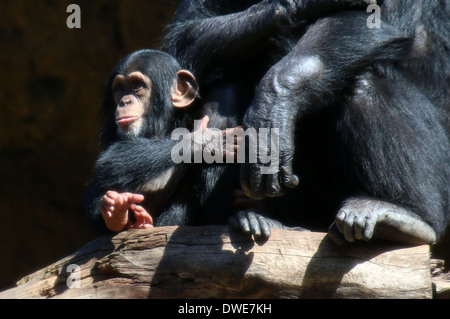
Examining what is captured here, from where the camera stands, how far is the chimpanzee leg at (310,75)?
316cm

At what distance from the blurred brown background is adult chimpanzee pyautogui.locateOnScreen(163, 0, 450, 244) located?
2156 millimetres

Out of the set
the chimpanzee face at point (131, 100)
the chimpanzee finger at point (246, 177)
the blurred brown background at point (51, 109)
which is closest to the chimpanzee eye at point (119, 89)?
the chimpanzee face at point (131, 100)

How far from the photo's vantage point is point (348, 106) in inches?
133

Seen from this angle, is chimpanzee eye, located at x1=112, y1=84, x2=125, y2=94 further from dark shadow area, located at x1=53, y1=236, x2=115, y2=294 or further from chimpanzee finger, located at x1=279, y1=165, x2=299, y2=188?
chimpanzee finger, located at x1=279, y1=165, x2=299, y2=188

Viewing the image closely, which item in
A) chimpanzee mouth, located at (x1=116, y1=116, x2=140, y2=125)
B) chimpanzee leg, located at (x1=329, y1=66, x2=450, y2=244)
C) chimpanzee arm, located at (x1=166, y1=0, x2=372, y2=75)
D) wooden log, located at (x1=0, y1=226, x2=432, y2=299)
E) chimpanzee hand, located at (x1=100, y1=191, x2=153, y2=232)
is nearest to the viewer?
wooden log, located at (x1=0, y1=226, x2=432, y2=299)

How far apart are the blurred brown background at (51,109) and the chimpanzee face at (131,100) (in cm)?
173

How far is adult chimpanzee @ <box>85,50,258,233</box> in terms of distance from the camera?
3.70 meters

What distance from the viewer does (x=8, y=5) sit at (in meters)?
5.73

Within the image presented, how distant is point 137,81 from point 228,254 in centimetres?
130

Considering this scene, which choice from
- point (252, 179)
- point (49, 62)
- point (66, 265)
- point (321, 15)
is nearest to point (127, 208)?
point (66, 265)

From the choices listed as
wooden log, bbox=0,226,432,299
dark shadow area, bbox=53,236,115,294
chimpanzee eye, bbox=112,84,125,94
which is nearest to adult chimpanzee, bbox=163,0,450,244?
wooden log, bbox=0,226,432,299

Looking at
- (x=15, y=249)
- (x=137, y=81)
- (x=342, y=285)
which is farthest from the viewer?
(x=15, y=249)

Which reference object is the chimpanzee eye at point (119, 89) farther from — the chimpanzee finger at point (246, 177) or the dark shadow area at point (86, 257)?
the chimpanzee finger at point (246, 177)

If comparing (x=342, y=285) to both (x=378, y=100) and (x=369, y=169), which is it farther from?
(x=378, y=100)
